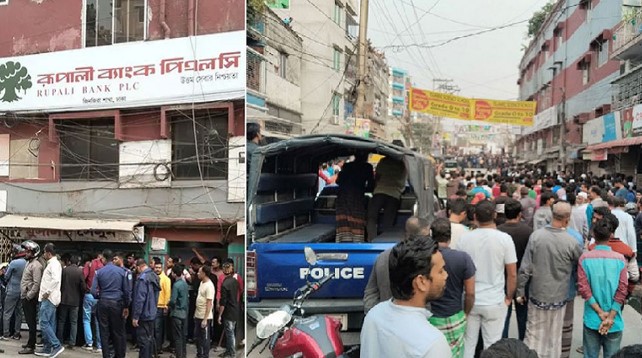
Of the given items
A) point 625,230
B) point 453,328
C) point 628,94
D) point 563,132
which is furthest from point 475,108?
point 628,94

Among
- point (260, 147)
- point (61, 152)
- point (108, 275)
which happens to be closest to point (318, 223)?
point (260, 147)

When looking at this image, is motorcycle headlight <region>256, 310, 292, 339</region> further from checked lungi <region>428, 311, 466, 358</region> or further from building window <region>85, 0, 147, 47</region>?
building window <region>85, 0, 147, 47</region>

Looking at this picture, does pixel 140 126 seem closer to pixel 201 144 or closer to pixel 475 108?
pixel 201 144

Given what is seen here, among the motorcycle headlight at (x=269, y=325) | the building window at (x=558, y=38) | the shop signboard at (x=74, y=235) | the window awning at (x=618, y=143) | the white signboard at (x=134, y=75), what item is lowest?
the motorcycle headlight at (x=269, y=325)

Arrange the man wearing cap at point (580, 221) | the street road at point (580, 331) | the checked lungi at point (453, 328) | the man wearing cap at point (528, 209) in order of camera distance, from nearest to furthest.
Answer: the checked lungi at point (453, 328) → the street road at point (580, 331) → the man wearing cap at point (580, 221) → the man wearing cap at point (528, 209)

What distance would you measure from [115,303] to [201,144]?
134 centimetres

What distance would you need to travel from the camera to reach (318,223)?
5.10 metres

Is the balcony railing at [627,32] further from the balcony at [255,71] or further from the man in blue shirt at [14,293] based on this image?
the man in blue shirt at [14,293]

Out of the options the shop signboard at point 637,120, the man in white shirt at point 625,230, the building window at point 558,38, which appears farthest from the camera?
the shop signboard at point 637,120

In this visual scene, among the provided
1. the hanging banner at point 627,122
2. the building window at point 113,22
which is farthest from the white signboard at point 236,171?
the hanging banner at point 627,122

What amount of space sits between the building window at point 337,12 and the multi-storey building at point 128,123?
5.13 ft

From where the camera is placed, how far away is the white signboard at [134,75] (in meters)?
2.25

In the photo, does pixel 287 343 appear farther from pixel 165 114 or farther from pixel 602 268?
pixel 602 268

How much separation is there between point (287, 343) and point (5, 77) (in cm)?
176
